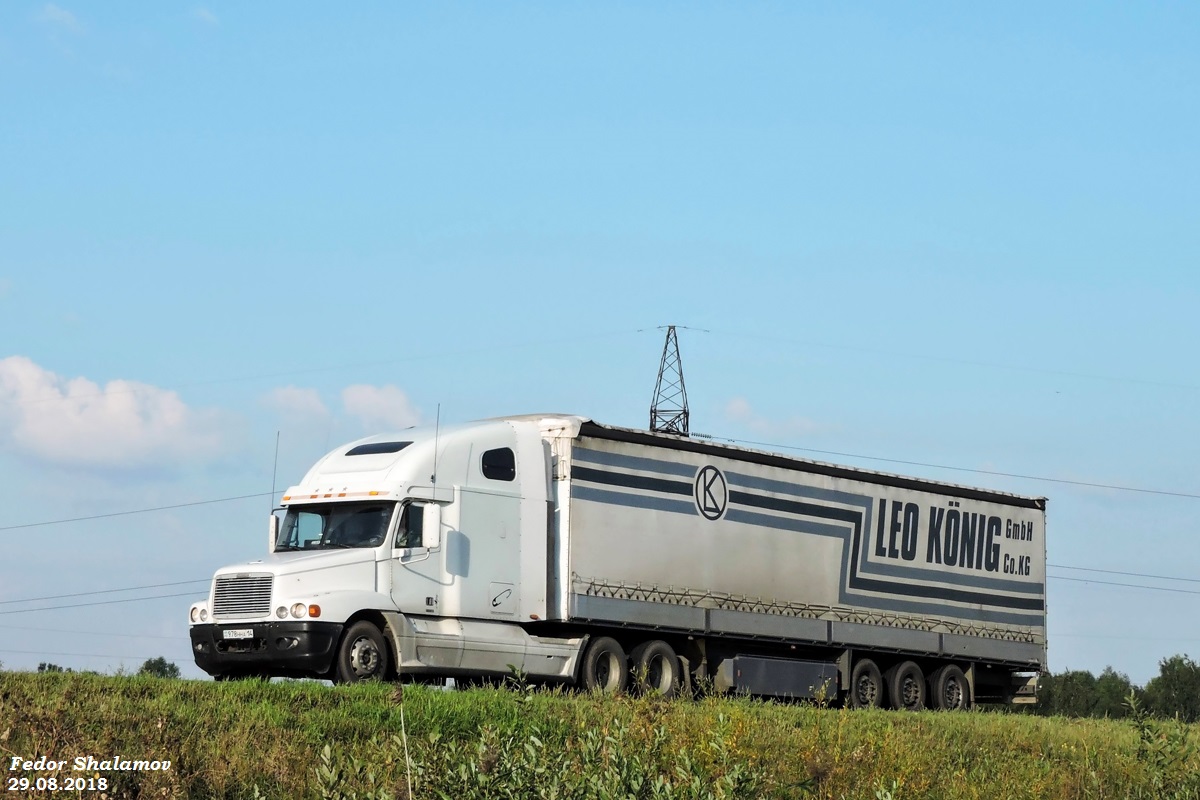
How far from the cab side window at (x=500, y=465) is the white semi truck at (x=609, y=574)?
0.07 feet

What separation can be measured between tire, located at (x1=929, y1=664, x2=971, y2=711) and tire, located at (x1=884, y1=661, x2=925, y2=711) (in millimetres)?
300

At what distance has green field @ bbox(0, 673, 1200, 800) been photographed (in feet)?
27.7

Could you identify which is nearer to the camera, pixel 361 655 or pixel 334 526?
pixel 361 655

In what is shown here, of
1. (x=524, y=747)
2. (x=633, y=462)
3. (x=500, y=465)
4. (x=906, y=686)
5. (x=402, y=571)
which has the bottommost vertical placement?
(x=906, y=686)

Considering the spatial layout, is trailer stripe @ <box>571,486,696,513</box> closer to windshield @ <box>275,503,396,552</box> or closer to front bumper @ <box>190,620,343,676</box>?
windshield @ <box>275,503,396,552</box>

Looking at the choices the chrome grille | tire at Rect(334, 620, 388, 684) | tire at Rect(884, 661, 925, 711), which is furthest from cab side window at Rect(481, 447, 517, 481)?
tire at Rect(884, 661, 925, 711)

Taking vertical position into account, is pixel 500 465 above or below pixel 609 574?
above

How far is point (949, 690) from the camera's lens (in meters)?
28.0

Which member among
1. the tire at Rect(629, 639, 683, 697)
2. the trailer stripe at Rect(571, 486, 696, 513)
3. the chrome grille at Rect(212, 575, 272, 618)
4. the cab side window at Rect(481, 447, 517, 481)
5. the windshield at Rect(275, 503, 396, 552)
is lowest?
the tire at Rect(629, 639, 683, 697)

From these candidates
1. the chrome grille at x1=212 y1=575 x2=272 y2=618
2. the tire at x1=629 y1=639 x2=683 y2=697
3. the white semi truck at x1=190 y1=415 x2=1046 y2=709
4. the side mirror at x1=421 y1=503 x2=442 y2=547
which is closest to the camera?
the chrome grille at x1=212 y1=575 x2=272 y2=618

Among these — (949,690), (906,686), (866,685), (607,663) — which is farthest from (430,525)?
(949,690)

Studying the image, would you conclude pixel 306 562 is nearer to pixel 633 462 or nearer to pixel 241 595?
pixel 241 595

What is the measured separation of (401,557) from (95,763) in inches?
357

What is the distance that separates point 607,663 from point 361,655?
4.24m
